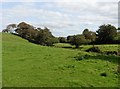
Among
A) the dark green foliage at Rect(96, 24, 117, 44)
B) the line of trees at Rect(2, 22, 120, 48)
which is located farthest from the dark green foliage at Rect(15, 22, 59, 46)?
the dark green foliage at Rect(96, 24, 117, 44)

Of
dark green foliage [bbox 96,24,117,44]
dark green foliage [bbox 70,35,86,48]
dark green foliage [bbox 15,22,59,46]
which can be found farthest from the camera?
dark green foliage [bbox 96,24,117,44]

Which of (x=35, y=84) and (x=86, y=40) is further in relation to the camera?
(x=86, y=40)

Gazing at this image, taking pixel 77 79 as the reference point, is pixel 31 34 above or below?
above

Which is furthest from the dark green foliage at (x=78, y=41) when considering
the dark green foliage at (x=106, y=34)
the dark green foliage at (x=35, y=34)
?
the dark green foliage at (x=35, y=34)

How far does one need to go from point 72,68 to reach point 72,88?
18.3ft

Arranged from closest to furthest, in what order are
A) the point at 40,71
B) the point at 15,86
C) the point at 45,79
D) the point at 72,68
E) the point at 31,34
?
the point at 15,86 → the point at 45,79 → the point at 40,71 → the point at 72,68 → the point at 31,34

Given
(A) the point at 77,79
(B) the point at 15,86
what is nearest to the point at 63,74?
(A) the point at 77,79

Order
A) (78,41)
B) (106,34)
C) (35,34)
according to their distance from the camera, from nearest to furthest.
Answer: (35,34) < (78,41) < (106,34)

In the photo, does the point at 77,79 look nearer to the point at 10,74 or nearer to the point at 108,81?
the point at 108,81

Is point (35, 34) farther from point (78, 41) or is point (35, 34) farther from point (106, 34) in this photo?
point (106, 34)

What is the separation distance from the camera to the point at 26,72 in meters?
18.5

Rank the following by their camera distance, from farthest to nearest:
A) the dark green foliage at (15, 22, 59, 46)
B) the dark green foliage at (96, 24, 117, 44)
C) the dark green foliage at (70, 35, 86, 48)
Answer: the dark green foliage at (96, 24, 117, 44) < the dark green foliage at (70, 35, 86, 48) < the dark green foliage at (15, 22, 59, 46)

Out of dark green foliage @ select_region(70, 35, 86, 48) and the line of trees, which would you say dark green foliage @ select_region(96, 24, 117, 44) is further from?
dark green foliage @ select_region(70, 35, 86, 48)

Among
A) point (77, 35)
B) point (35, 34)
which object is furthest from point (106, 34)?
point (35, 34)
